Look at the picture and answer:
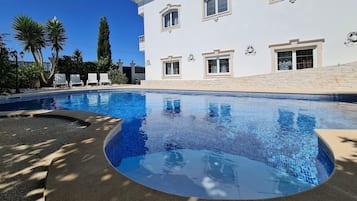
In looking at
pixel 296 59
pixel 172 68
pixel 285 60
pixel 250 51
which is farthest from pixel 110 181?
pixel 172 68

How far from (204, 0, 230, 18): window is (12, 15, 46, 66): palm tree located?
1345cm

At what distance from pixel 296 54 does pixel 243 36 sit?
11.4 feet

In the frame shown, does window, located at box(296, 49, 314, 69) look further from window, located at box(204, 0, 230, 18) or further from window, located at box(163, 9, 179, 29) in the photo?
window, located at box(163, 9, 179, 29)

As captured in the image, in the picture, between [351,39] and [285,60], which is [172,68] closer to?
[285,60]

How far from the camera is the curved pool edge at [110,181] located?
73.1 inches

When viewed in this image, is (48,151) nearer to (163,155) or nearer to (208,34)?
(163,155)

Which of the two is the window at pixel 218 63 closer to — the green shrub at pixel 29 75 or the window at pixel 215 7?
the window at pixel 215 7

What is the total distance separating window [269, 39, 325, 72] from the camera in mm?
11281

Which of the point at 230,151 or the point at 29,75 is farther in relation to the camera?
the point at 29,75

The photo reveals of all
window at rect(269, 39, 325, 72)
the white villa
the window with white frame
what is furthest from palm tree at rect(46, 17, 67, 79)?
window at rect(269, 39, 325, 72)

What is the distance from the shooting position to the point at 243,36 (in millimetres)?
13953

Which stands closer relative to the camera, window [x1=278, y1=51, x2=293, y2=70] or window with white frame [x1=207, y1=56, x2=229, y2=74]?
window [x1=278, y1=51, x2=293, y2=70]

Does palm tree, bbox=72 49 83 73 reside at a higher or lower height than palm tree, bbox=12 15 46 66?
lower

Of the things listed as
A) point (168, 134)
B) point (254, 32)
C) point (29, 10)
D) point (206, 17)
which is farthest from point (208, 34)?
point (29, 10)
